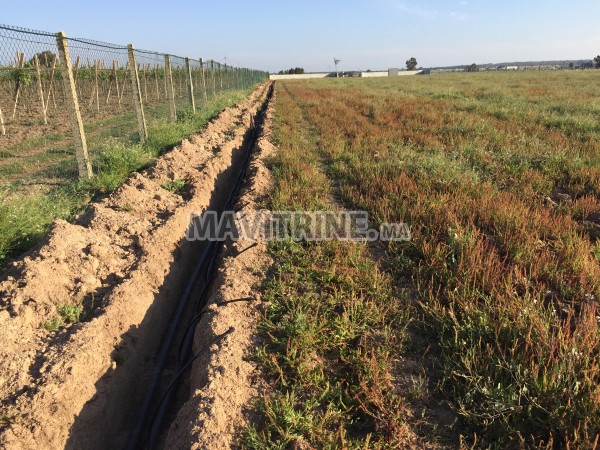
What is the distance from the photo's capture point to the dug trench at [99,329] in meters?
2.73

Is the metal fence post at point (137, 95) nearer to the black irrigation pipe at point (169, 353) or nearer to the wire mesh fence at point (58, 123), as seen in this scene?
the wire mesh fence at point (58, 123)

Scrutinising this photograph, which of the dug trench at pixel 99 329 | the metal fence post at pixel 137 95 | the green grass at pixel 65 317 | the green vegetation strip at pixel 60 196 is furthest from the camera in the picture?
the metal fence post at pixel 137 95

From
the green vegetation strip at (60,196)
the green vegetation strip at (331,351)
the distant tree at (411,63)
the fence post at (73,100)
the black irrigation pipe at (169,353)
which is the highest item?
the distant tree at (411,63)

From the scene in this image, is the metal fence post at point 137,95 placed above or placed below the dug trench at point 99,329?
above

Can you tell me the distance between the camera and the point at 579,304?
3.41 meters

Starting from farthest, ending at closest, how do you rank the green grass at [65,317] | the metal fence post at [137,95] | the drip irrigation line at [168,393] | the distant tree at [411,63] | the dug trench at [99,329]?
1. the distant tree at [411,63]
2. the metal fence post at [137,95]
3. the green grass at [65,317]
4. the drip irrigation line at [168,393]
5. the dug trench at [99,329]

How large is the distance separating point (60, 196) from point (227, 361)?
15.5 feet

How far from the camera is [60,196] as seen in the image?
6.09 meters

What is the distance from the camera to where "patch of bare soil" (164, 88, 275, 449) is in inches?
95.3

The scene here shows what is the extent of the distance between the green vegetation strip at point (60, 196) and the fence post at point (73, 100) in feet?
0.91

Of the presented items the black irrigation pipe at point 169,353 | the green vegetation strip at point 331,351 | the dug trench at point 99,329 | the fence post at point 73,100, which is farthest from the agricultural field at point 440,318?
the fence post at point 73,100

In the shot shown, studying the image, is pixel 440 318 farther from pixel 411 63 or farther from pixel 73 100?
pixel 411 63

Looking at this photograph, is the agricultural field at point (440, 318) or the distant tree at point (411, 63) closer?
the agricultural field at point (440, 318)

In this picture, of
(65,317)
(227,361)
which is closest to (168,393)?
(227,361)
